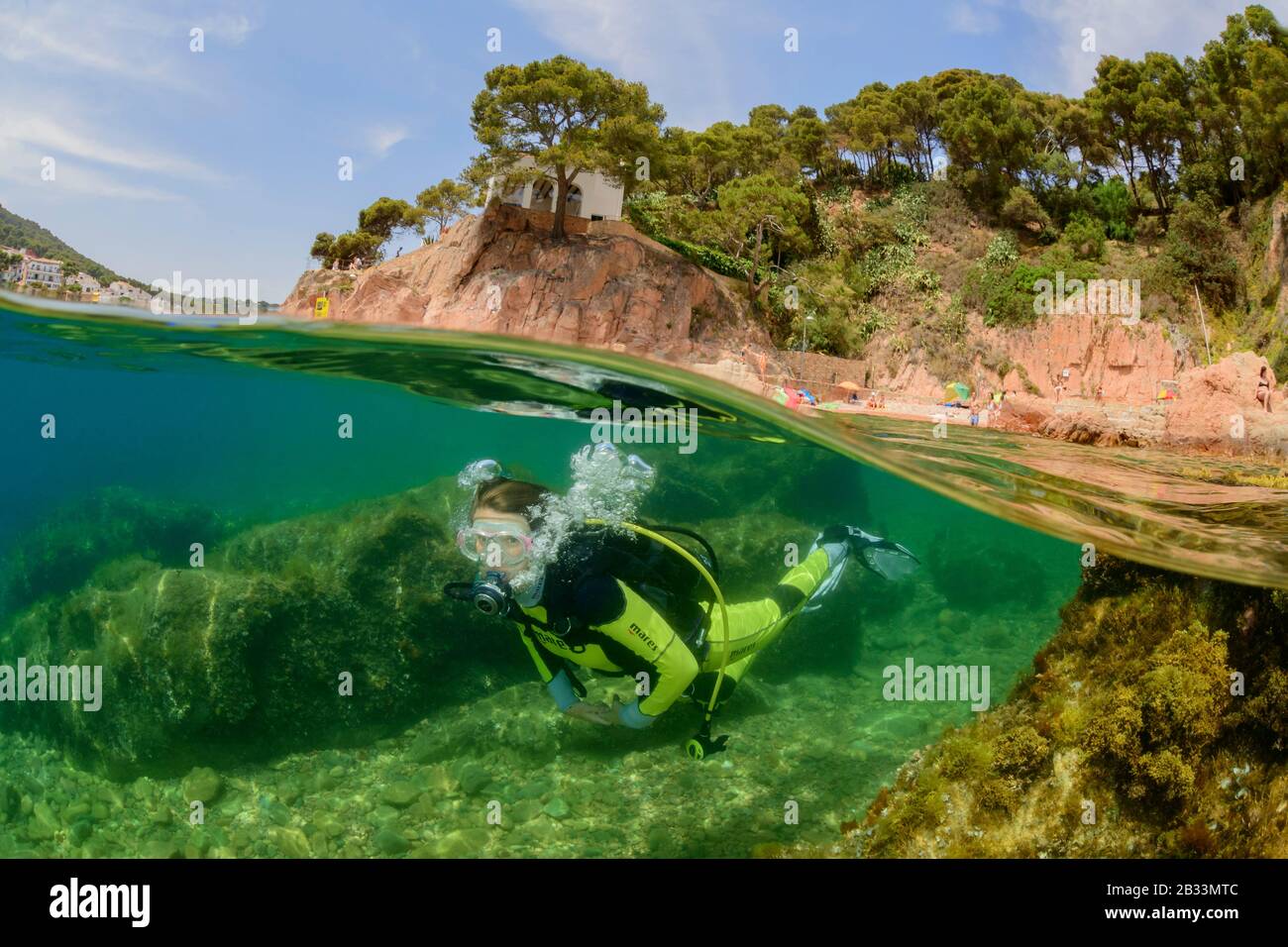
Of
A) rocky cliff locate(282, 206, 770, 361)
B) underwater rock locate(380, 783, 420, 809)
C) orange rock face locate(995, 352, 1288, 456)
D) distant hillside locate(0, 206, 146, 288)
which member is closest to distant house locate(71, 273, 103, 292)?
distant hillside locate(0, 206, 146, 288)

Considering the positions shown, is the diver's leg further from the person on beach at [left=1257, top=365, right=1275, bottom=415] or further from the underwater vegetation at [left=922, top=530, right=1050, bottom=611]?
the person on beach at [left=1257, top=365, right=1275, bottom=415]

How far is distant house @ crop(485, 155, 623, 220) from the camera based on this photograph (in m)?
42.2

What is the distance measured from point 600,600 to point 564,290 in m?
35.2

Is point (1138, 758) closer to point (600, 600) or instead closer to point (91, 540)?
point (600, 600)

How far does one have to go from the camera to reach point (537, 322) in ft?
125

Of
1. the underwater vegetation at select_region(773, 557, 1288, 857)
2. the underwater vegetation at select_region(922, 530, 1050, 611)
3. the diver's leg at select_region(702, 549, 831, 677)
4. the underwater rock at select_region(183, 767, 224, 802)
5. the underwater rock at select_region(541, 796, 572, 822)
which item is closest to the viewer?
the underwater vegetation at select_region(773, 557, 1288, 857)

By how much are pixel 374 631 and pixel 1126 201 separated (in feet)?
165

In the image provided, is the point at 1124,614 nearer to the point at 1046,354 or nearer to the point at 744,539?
the point at 744,539

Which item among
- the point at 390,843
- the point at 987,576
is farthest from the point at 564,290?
the point at 390,843

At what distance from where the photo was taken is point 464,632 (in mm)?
8969

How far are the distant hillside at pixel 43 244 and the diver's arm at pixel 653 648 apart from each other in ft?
23.0

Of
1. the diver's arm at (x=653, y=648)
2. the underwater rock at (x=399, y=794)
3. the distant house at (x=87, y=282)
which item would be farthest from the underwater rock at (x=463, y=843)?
the distant house at (x=87, y=282)

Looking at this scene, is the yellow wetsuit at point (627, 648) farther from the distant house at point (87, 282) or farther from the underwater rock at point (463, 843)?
the distant house at point (87, 282)
